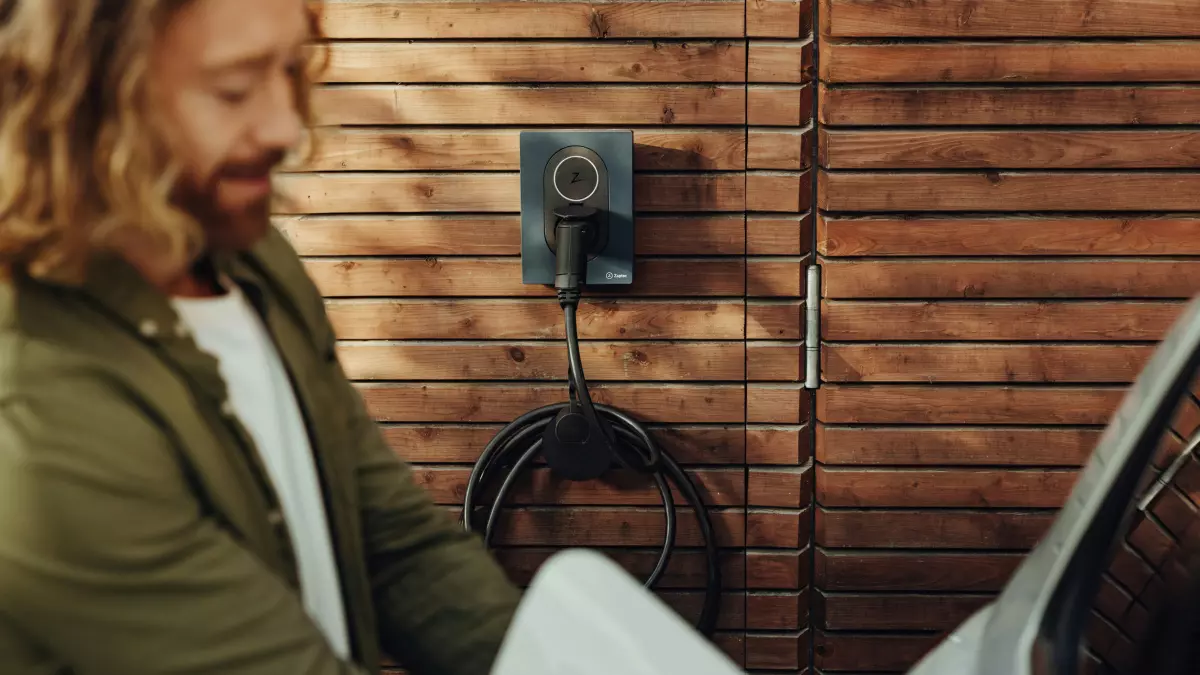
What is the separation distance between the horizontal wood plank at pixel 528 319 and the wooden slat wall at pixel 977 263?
1.05 ft

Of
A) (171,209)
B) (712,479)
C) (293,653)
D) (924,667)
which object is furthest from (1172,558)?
(712,479)

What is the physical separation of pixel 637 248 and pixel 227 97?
1707 millimetres

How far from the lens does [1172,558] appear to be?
1081 mm

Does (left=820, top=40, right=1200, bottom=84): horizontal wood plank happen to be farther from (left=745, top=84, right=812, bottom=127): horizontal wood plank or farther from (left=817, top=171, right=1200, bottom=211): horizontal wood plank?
(left=817, top=171, right=1200, bottom=211): horizontal wood plank

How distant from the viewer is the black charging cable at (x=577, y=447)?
2471 mm

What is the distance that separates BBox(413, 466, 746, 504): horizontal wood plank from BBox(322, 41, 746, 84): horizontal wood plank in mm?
1050

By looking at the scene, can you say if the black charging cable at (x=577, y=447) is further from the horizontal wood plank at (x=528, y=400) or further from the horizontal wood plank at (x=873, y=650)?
the horizontal wood plank at (x=873, y=650)

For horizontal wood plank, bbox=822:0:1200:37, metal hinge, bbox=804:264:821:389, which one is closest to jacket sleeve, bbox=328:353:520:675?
metal hinge, bbox=804:264:821:389

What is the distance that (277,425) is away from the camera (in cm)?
112

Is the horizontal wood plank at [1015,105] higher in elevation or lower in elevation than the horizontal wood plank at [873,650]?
higher

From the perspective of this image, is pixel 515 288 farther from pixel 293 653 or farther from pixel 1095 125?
pixel 293 653

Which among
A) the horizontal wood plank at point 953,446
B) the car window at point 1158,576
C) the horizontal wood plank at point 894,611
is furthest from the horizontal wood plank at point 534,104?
the car window at point 1158,576

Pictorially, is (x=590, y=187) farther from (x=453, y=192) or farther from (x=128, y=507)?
(x=128, y=507)

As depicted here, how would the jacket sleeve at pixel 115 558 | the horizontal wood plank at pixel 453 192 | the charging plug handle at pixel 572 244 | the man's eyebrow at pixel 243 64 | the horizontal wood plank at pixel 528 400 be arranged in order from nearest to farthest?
1. the jacket sleeve at pixel 115 558
2. the man's eyebrow at pixel 243 64
3. the charging plug handle at pixel 572 244
4. the horizontal wood plank at pixel 453 192
5. the horizontal wood plank at pixel 528 400
